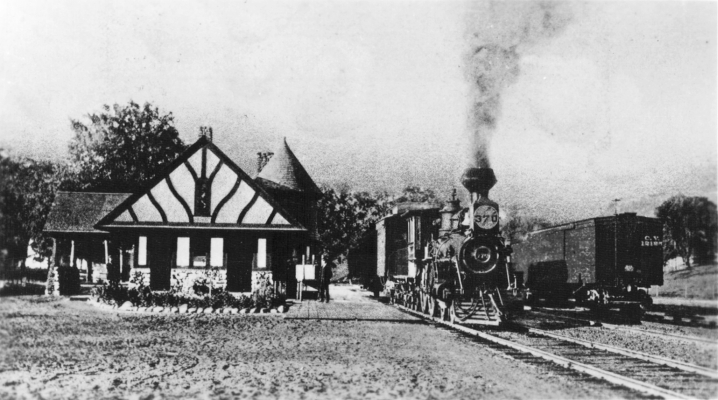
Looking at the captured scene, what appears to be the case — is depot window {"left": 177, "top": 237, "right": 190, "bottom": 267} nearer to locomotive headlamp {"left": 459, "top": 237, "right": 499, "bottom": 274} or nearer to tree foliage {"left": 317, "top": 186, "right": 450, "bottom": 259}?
locomotive headlamp {"left": 459, "top": 237, "right": 499, "bottom": 274}

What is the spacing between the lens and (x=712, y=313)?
2066 centimetres

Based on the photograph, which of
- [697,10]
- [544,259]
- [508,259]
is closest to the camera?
[697,10]

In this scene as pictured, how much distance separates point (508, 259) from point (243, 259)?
9.30 m

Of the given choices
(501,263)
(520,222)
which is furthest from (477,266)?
(520,222)

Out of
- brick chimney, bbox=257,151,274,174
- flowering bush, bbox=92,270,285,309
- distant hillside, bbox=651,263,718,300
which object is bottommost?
distant hillside, bbox=651,263,718,300

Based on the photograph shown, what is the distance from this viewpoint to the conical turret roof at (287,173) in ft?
104

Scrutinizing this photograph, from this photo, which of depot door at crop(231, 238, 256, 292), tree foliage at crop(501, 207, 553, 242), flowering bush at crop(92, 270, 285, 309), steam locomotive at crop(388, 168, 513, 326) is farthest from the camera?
tree foliage at crop(501, 207, 553, 242)

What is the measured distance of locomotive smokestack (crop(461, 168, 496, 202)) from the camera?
15734 mm

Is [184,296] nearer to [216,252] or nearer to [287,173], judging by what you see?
[216,252]

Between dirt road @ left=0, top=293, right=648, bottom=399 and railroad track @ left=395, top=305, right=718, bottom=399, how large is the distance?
32 centimetres

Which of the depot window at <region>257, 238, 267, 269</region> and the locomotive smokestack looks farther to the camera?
the depot window at <region>257, 238, 267, 269</region>

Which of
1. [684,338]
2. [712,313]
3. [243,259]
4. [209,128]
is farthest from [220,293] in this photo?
[712,313]

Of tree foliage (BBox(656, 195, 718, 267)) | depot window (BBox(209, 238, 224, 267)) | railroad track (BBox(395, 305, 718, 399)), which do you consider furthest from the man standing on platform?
tree foliage (BBox(656, 195, 718, 267))

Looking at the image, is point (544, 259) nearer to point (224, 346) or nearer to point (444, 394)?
point (224, 346)
